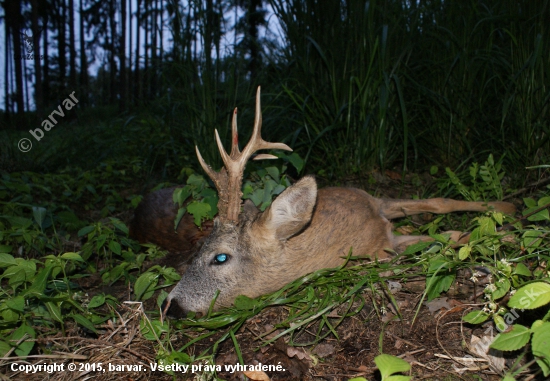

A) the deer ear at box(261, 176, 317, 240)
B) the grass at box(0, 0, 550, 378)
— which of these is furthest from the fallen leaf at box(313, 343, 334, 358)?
the deer ear at box(261, 176, 317, 240)

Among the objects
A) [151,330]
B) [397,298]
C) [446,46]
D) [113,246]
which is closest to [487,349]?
[397,298]

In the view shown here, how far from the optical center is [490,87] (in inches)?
176

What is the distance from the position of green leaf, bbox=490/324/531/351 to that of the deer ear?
1.16m

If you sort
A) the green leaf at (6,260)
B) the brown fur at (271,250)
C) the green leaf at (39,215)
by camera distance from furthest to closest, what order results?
the green leaf at (39,215)
the brown fur at (271,250)
the green leaf at (6,260)

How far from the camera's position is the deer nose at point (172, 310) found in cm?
252

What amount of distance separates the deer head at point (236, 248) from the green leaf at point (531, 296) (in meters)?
1.19

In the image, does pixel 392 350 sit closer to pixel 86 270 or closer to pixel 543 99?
pixel 86 270

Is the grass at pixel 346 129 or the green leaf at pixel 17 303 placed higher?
the grass at pixel 346 129

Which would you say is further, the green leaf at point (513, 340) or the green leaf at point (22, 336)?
the green leaf at point (22, 336)

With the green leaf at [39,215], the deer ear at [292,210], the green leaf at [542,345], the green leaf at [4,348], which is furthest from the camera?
the green leaf at [39,215]

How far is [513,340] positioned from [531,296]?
0.15m

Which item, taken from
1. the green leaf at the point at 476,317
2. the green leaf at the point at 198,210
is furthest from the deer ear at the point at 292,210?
the green leaf at the point at 476,317

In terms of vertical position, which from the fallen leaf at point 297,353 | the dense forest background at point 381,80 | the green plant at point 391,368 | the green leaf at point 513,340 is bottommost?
the fallen leaf at point 297,353

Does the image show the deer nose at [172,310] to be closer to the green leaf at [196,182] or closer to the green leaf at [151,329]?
the green leaf at [151,329]
